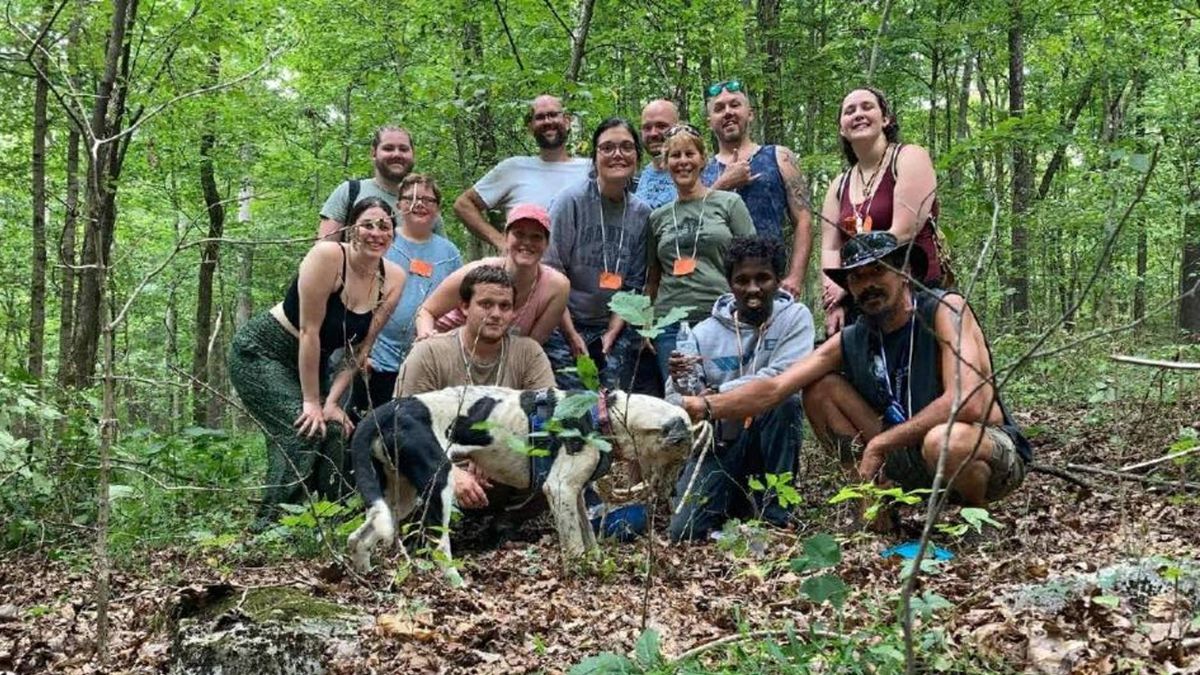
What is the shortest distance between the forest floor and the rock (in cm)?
12

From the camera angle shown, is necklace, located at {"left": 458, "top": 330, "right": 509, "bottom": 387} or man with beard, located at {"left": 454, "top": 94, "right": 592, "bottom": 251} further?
man with beard, located at {"left": 454, "top": 94, "right": 592, "bottom": 251}

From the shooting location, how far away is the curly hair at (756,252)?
540 centimetres

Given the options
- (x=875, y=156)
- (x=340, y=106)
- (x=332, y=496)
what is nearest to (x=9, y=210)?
(x=340, y=106)

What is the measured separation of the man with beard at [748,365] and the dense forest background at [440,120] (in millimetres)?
1274

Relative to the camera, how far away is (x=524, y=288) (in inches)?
224

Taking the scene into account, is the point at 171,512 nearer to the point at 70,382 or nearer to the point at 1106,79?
the point at 70,382

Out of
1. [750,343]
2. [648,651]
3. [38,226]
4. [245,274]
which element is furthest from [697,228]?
[245,274]

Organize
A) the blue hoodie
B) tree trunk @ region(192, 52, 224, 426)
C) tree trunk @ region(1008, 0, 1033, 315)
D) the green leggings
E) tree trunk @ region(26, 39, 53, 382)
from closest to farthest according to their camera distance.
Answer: the blue hoodie, the green leggings, tree trunk @ region(26, 39, 53, 382), tree trunk @ region(192, 52, 224, 426), tree trunk @ region(1008, 0, 1033, 315)

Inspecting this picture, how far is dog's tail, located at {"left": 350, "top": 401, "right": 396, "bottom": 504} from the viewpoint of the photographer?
4.55m

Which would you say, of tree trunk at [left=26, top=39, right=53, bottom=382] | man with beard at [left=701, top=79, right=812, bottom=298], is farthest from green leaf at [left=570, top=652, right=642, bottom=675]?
tree trunk at [left=26, top=39, right=53, bottom=382]

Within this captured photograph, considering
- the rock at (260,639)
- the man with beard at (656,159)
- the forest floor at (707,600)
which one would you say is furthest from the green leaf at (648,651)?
the man with beard at (656,159)

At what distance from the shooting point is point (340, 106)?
16.3 meters

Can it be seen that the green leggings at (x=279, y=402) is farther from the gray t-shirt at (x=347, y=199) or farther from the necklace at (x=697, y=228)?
the necklace at (x=697, y=228)

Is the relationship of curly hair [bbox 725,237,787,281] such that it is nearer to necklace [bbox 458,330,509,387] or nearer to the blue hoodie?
the blue hoodie
